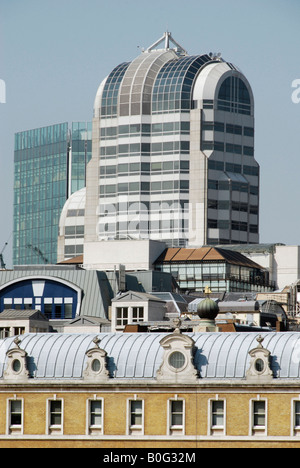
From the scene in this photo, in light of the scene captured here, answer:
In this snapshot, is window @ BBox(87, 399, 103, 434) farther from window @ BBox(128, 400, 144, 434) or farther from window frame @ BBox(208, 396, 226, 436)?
window frame @ BBox(208, 396, 226, 436)

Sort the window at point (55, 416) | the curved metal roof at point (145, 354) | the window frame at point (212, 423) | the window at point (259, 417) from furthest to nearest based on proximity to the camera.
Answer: the window at point (55, 416) < the curved metal roof at point (145, 354) < the window frame at point (212, 423) < the window at point (259, 417)

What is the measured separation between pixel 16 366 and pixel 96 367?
5.87 meters

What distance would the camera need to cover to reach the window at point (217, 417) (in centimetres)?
10700

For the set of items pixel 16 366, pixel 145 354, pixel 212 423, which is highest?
pixel 145 354

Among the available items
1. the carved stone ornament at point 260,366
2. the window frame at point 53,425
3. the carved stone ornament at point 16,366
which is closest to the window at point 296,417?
the carved stone ornament at point 260,366

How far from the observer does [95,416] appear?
109750 millimetres

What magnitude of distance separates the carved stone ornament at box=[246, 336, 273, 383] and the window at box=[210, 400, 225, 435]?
268cm

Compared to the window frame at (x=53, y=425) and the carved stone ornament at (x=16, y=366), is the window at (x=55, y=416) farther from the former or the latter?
the carved stone ornament at (x=16, y=366)

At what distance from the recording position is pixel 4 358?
11362 cm

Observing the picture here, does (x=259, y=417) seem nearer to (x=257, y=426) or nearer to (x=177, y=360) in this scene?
(x=257, y=426)

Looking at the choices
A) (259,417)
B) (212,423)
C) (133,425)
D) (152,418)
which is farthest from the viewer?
(133,425)

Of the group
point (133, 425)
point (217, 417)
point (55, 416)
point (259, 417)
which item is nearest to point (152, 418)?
point (133, 425)

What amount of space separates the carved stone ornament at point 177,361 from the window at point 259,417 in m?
4.49

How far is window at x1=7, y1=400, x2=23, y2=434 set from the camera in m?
110
